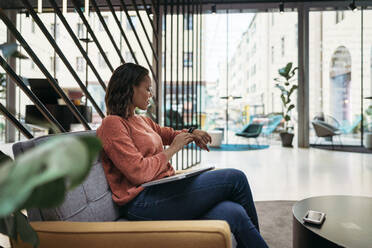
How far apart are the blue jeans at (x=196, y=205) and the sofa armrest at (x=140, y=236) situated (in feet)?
1.18

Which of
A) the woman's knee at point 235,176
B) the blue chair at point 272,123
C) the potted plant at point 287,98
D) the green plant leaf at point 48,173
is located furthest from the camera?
the blue chair at point 272,123

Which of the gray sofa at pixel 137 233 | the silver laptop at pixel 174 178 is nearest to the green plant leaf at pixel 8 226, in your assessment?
the gray sofa at pixel 137 233

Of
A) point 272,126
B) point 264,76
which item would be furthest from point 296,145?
point 264,76

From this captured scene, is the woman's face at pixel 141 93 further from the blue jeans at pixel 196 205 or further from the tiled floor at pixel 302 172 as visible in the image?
the tiled floor at pixel 302 172

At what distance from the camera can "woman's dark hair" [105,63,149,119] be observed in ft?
4.63

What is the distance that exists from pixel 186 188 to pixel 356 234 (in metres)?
0.83

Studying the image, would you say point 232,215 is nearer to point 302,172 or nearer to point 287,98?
point 302,172

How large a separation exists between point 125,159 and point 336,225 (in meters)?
1.10

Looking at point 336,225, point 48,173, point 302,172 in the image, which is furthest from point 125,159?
point 302,172

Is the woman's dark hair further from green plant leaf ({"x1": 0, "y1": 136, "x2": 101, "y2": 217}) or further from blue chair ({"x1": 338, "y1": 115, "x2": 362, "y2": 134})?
blue chair ({"x1": 338, "y1": 115, "x2": 362, "y2": 134})

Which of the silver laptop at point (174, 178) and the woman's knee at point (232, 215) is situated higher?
the silver laptop at point (174, 178)

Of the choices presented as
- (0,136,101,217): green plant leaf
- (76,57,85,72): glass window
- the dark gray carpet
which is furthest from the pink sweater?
(76,57,85,72): glass window

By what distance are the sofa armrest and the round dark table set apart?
0.62 m

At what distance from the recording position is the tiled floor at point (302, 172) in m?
3.02
